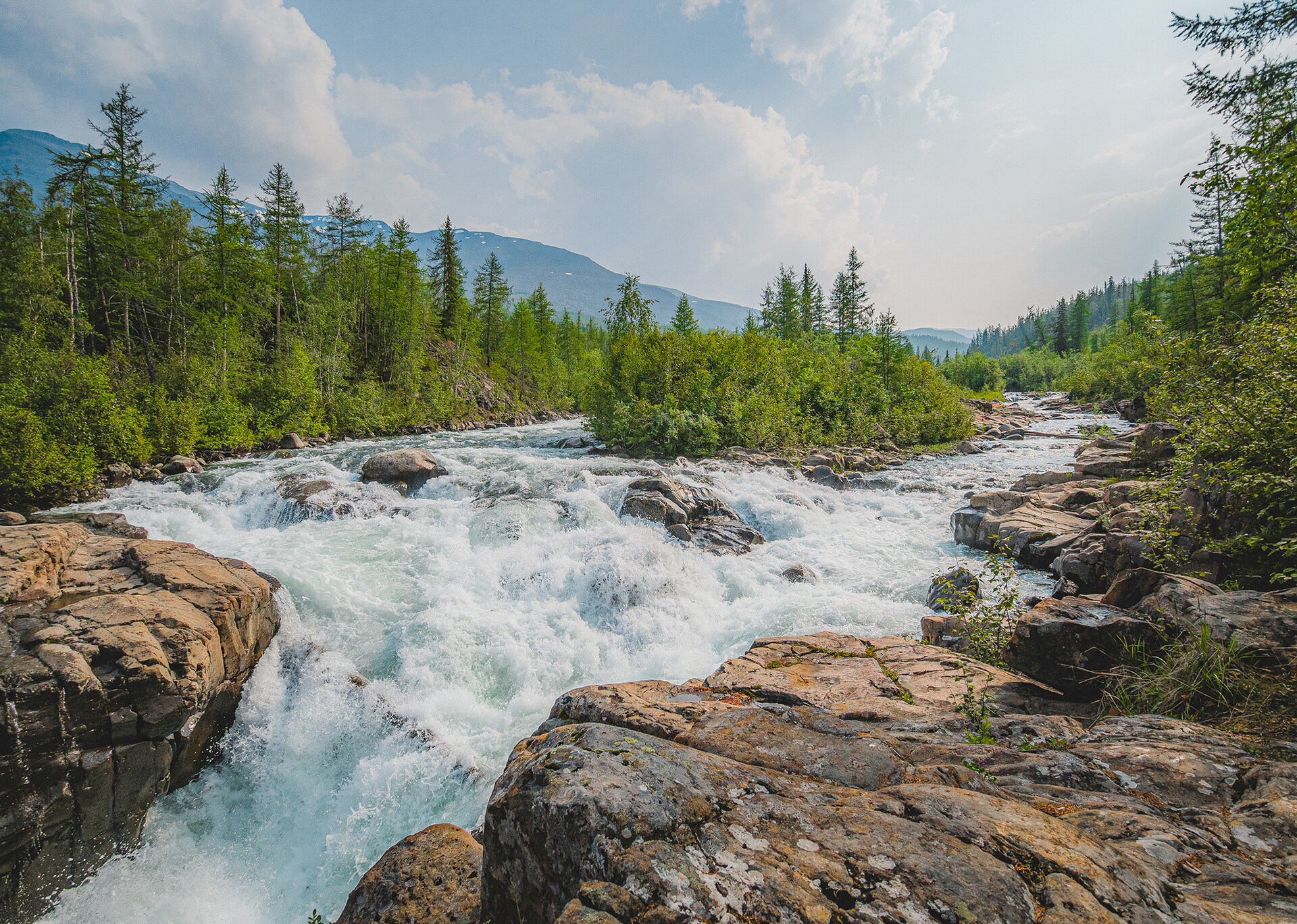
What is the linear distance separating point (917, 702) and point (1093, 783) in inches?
74.6

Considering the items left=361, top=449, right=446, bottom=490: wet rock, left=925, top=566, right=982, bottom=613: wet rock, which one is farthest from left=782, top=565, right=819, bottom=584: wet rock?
left=361, top=449, right=446, bottom=490: wet rock

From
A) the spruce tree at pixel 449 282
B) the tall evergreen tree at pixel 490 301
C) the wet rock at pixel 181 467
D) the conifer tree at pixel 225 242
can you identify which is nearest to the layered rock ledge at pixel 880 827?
the wet rock at pixel 181 467

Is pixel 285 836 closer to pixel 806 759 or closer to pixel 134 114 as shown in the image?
pixel 806 759

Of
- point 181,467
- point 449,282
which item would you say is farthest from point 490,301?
point 181,467

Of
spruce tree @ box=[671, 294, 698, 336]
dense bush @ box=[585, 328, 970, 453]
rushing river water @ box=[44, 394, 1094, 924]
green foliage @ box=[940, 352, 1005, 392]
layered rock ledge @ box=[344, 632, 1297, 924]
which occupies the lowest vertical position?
rushing river water @ box=[44, 394, 1094, 924]

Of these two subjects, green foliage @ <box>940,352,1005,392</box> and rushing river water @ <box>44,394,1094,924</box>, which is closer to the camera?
rushing river water @ <box>44,394,1094,924</box>

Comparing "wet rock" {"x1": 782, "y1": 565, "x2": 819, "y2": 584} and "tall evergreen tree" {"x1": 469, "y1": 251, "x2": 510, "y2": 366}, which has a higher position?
"tall evergreen tree" {"x1": 469, "y1": 251, "x2": 510, "y2": 366}

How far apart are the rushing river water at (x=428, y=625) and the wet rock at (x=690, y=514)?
566mm

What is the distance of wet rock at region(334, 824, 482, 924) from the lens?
2.94 metres

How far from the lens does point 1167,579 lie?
5.42 metres

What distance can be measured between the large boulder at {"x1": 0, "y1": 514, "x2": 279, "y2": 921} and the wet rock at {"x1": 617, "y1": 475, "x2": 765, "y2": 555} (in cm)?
781

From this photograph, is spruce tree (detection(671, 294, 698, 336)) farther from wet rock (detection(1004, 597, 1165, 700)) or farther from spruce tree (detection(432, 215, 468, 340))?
spruce tree (detection(432, 215, 468, 340))

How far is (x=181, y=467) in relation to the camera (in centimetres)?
1526

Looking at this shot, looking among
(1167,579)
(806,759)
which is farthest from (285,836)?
(1167,579)
